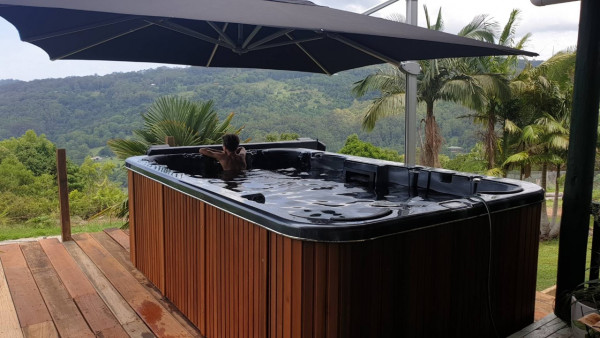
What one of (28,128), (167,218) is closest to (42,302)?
(167,218)

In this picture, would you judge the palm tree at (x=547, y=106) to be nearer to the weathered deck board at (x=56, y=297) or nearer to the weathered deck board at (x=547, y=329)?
the weathered deck board at (x=547, y=329)

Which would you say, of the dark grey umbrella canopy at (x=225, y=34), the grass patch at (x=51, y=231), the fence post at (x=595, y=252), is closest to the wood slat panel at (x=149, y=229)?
the dark grey umbrella canopy at (x=225, y=34)

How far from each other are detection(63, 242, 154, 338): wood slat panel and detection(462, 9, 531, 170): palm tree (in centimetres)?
1254

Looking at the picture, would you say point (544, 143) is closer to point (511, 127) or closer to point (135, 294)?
point (511, 127)

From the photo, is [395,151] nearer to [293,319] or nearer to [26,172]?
[26,172]

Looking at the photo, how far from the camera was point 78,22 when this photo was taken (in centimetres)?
238

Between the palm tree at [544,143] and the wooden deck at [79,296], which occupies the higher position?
the palm tree at [544,143]

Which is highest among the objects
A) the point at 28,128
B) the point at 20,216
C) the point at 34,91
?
the point at 34,91

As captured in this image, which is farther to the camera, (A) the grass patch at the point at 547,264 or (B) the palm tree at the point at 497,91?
(B) the palm tree at the point at 497,91

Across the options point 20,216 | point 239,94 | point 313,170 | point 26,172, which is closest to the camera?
point 313,170

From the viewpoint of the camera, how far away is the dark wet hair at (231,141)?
4496 mm

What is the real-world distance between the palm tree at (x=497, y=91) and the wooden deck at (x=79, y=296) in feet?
40.4

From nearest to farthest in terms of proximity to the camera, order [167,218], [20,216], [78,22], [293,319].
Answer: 1. [293,319]
2. [78,22]
3. [167,218]
4. [20,216]

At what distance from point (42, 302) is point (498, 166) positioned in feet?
47.4
